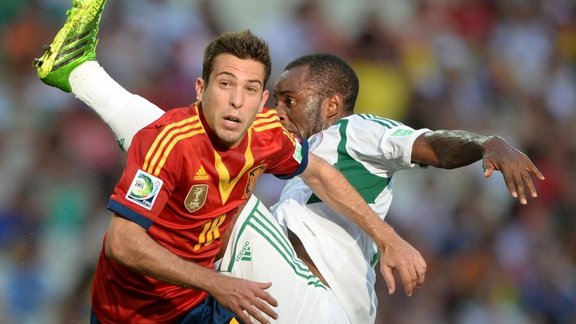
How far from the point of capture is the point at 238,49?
11.2ft

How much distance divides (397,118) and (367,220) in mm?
3078

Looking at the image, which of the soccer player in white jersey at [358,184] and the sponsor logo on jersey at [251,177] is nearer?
the sponsor logo on jersey at [251,177]

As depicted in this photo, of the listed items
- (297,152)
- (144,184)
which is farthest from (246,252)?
(144,184)

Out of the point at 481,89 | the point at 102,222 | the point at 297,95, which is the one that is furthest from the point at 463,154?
the point at 481,89

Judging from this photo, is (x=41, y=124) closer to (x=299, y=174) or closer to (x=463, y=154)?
(x=299, y=174)

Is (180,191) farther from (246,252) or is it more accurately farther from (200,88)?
(246,252)

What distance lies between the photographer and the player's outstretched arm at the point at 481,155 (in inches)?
139

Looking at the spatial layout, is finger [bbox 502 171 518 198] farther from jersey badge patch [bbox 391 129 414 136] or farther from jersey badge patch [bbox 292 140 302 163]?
jersey badge patch [bbox 292 140 302 163]

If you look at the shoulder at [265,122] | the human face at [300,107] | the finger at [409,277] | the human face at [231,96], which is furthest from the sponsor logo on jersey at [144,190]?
the human face at [300,107]

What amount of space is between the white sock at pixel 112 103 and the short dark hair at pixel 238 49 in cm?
69

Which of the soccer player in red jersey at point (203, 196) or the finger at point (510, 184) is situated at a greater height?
the finger at point (510, 184)

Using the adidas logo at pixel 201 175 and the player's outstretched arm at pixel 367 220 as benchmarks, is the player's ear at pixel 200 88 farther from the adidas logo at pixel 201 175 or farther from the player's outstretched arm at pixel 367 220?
the player's outstretched arm at pixel 367 220

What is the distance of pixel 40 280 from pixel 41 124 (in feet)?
3.13

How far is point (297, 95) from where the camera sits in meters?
4.68
